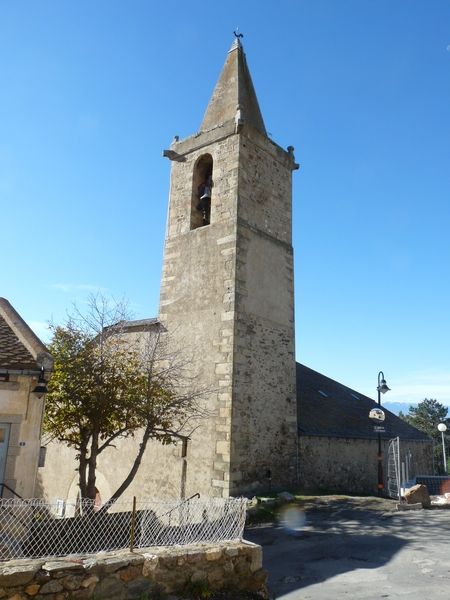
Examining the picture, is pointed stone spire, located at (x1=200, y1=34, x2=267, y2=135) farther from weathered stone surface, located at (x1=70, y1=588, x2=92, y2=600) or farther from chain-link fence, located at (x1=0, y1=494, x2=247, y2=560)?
weathered stone surface, located at (x1=70, y1=588, x2=92, y2=600)

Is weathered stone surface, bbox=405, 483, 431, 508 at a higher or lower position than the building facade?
lower

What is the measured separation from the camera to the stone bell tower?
46.1ft

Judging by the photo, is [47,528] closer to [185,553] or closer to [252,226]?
[185,553]

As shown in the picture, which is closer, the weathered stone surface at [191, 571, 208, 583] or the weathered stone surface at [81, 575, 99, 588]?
the weathered stone surface at [81, 575, 99, 588]

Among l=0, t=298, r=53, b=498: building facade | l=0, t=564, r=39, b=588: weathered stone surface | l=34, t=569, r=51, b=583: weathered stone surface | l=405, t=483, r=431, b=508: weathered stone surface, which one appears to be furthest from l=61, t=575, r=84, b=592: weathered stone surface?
l=405, t=483, r=431, b=508: weathered stone surface

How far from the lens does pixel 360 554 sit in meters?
8.60

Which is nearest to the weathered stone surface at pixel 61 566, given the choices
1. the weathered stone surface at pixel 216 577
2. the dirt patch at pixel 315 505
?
the weathered stone surface at pixel 216 577

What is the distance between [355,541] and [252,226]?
1029 cm

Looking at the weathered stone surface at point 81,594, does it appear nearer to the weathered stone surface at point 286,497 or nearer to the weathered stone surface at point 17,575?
the weathered stone surface at point 17,575

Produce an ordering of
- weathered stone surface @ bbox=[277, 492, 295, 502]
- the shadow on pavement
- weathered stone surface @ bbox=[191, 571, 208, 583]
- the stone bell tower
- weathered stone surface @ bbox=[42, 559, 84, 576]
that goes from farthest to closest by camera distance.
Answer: the stone bell tower < weathered stone surface @ bbox=[277, 492, 295, 502] < the shadow on pavement < weathered stone surface @ bbox=[191, 571, 208, 583] < weathered stone surface @ bbox=[42, 559, 84, 576]

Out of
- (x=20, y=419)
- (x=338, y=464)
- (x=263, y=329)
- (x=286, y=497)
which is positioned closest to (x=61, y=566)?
(x=20, y=419)

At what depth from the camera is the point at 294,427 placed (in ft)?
52.7

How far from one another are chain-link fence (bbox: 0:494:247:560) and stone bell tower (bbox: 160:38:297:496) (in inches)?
141

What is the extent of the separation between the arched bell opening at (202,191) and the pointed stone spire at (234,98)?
4.36 feet
